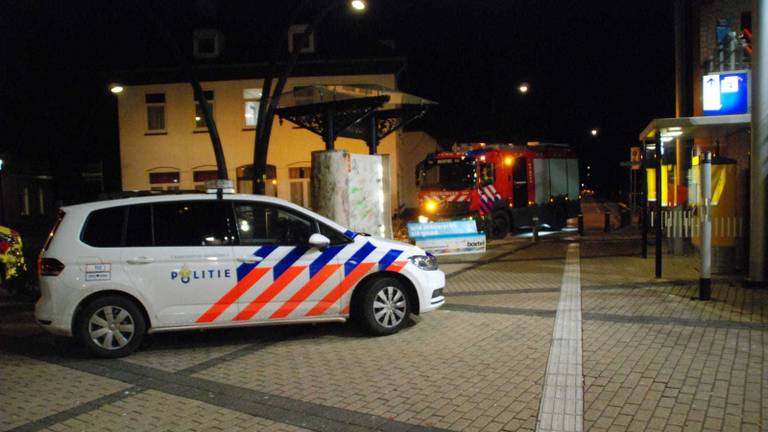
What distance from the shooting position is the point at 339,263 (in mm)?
7309

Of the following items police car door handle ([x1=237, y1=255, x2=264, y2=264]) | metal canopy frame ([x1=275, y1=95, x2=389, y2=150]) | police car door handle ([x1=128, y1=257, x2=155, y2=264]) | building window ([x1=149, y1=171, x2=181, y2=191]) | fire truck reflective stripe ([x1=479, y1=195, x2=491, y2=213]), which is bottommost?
police car door handle ([x1=237, y1=255, x2=264, y2=264])

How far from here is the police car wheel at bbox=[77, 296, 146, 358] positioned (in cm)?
675

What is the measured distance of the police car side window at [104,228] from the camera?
22.5 feet

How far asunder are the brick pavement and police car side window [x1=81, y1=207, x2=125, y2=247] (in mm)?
1311

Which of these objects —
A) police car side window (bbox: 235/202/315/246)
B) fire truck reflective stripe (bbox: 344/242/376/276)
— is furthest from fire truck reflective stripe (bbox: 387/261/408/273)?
police car side window (bbox: 235/202/315/246)

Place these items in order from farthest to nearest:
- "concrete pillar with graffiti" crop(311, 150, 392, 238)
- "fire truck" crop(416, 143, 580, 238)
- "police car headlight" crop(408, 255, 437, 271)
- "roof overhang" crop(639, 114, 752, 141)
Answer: "fire truck" crop(416, 143, 580, 238), "concrete pillar with graffiti" crop(311, 150, 392, 238), "roof overhang" crop(639, 114, 752, 141), "police car headlight" crop(408, 255, 437, 271)

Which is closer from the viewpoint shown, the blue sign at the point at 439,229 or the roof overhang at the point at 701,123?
the roof overhang at the point at 701,123

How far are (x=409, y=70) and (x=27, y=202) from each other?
22.4 metres

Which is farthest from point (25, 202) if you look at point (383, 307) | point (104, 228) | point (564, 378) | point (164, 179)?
point (564, 378)

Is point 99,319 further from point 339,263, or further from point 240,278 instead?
point 339,263

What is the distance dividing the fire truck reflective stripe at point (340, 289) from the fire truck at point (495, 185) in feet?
37.6

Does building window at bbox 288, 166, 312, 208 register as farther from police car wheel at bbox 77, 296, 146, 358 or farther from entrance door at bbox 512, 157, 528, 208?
police car wheel at bbox 77, 296, 146, 358

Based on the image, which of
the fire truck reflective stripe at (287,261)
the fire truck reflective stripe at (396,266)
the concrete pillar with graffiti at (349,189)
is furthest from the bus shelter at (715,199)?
the fire truck reflective stripe at (287,261)

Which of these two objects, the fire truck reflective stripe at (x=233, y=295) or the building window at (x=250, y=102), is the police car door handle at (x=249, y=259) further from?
the building window at (x=250, y=102)
